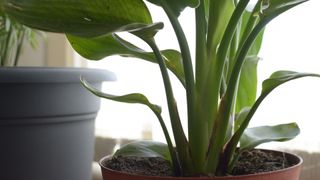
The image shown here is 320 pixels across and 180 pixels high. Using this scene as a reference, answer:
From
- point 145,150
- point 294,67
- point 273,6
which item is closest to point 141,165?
point 145,150

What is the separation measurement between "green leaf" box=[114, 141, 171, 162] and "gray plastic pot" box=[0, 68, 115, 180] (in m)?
0.16

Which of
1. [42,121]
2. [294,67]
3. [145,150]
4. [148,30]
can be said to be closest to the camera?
[148,30]

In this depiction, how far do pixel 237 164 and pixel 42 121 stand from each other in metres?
0.28

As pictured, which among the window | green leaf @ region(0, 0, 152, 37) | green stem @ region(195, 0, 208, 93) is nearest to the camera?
green leaf @ region(0, 0, 152, 37)

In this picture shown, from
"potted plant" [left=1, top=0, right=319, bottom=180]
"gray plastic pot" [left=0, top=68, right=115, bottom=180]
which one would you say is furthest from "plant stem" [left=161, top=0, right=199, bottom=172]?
"gray plastic pot" [left=0, top=68, right=115, bottom=180]

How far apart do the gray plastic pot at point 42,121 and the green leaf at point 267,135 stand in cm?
26

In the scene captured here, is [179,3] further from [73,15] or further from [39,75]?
[39,75]

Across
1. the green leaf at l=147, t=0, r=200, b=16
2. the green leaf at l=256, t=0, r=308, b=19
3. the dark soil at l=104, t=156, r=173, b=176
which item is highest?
the green leaf at l=256, t=0, r=308, b=19

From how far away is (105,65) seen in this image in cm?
113

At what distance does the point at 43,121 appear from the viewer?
616 millimetres

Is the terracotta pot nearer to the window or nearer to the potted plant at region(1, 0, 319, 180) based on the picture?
the potted plant at region(1, 0, 319, 180)

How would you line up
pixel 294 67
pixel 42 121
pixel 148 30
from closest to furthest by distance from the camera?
pixel 148 30 → pixel 42 121 → pixel 294 67

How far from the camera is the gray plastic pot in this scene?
59 cm

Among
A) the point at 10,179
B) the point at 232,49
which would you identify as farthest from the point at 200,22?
the point at 10,179
